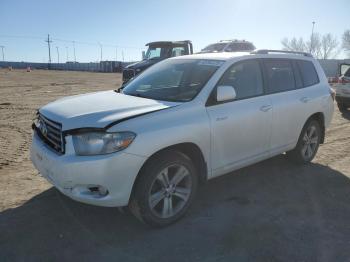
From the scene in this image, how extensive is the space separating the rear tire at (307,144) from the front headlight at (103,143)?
3.38 m

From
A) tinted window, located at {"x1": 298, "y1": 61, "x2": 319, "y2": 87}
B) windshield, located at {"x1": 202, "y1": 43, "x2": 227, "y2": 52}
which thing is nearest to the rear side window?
tinted window, located at {"x1": 298, "y1": 61, "x2": 319, "y2": 87}

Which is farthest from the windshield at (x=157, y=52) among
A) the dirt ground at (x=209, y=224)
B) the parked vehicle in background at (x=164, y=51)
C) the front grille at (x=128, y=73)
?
the dirt ground at (x=209, y=224)

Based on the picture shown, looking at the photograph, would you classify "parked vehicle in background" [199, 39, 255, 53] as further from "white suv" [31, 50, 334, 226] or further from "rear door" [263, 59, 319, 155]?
"white suv" [31, 50, 334, 226]

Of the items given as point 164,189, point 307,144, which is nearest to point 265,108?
point 307,144

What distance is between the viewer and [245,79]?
4.93 metres

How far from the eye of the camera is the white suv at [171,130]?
3.59 metres

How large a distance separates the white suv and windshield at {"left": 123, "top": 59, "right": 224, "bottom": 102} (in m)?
0.02

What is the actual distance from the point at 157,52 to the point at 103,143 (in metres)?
14.9

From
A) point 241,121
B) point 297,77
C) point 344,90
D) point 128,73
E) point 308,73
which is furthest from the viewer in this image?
point 128,73

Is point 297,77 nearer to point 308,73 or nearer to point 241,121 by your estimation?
point 308,73

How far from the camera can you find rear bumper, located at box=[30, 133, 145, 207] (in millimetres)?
3514

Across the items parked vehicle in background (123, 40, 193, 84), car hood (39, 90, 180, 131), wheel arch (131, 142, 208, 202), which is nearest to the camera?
car hood (39, 90, 180, 131)

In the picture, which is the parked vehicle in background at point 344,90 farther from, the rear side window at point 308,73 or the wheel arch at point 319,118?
the rear side window at point 308,73

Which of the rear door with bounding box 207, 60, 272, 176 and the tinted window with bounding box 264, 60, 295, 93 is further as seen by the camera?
the tinted window with bounding box 264, 60, 295, 93
